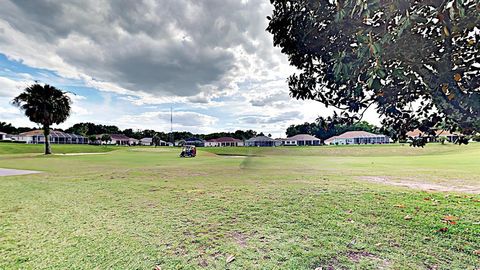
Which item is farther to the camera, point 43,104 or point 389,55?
point 43,104

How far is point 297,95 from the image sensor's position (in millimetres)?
4777

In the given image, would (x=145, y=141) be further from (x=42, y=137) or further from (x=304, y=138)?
(x=304, y=138)

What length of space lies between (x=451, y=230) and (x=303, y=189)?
3.88 m

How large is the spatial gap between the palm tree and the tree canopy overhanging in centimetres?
3849

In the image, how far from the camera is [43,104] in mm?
33125

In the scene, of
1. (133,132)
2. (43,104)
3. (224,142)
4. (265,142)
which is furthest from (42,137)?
(265,142)

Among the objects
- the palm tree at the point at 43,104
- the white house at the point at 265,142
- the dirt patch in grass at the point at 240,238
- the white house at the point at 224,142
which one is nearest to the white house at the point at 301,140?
the white house at the point at 265,142

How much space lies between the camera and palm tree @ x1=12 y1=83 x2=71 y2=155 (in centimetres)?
3266

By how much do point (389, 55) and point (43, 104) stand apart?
40593 mm

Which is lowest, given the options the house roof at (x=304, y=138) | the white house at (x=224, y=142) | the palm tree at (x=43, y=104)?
the white house at (x=224, y=142)

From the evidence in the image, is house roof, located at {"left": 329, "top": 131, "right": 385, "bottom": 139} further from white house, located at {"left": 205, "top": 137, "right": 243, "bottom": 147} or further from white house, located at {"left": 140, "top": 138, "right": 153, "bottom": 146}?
white house, located at {"left": 140, "top": 138, "right": 153, "bottom": 146}

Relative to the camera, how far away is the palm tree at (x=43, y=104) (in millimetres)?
32656

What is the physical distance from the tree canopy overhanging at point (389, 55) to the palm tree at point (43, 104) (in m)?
38.5

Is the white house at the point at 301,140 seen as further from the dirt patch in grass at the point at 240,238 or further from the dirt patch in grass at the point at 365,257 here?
the dirt patch in grass at the point at 365,257
